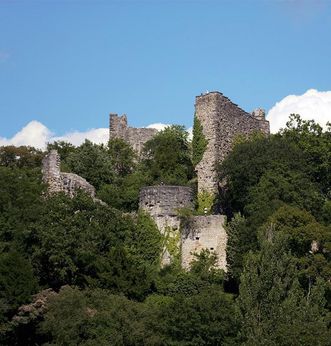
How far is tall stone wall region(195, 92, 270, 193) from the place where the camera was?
5344 centimetres

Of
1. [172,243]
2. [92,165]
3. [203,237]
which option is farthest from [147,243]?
[92,165]

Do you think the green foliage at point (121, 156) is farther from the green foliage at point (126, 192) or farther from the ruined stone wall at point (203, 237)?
the ruined stone wall at point (203, 237)

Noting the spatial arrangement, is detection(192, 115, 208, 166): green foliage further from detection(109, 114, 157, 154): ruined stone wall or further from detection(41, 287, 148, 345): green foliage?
detection(41, 287, 148, 345): green foliage

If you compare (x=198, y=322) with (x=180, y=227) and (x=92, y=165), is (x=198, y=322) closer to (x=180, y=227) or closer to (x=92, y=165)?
(x=180, y=227)

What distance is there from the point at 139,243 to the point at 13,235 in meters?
5.78

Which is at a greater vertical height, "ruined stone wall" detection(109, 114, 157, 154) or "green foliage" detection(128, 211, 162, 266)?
"ruined stone wall" detection(109, 114, 157, 154)

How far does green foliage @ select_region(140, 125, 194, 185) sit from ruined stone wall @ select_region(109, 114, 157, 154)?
23.6 feet

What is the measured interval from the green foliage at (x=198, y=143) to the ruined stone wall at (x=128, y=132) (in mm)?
12773

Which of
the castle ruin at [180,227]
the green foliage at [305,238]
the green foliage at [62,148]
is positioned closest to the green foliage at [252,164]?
the castle ruin at [180,227]

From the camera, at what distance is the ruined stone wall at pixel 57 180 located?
51.3 metres

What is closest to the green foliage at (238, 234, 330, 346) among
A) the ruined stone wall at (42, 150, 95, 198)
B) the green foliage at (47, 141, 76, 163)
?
the ruined stone wall at (42, 150, 95, 198)

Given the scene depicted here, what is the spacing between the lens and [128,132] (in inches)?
2714

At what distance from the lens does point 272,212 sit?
45.0 m

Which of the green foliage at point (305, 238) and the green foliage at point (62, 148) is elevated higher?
the green foliage at point (62, 148)
